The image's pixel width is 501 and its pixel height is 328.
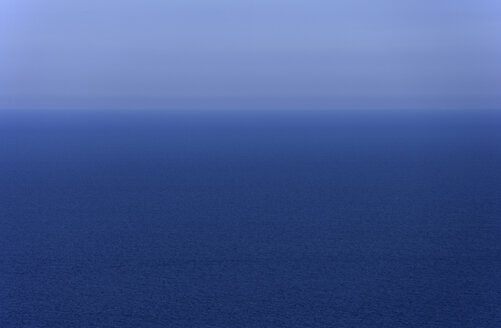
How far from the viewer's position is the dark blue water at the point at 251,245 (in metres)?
17.0

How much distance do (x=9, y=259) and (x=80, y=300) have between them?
5.00 m

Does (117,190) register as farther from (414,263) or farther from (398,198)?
(414,263)

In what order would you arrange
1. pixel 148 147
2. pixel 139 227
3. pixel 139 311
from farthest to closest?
pixel 148 147 → pixel 139 227 → pixel 139 311

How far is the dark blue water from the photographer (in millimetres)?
17047

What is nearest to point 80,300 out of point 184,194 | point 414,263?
point 414,263

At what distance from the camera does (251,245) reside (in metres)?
23.1

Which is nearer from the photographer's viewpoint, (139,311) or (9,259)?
(139,311)

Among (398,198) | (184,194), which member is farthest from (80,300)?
(398,198)

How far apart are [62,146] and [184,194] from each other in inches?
1296

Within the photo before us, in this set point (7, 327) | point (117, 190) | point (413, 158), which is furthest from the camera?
point (413, 158)

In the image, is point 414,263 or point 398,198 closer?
point 414,263

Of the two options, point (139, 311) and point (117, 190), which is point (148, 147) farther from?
point (139, 311)

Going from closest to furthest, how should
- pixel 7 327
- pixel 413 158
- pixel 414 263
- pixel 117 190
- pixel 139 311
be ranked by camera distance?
1. pixel 7 327
2. pixel 139 311
3. pixel 414 263
4. pixel 117 190
5. pixel 413 158

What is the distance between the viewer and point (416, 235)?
24953 mm
